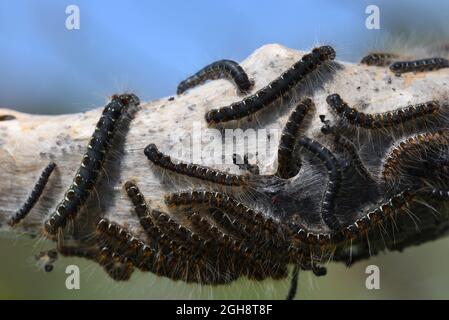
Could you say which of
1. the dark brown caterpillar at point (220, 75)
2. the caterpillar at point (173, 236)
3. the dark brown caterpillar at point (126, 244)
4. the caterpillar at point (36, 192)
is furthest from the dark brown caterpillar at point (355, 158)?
the caterpillar at point (36, 192)

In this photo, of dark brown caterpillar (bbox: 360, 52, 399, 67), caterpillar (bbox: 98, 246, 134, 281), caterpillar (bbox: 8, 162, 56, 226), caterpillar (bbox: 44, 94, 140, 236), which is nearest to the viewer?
caterpillar (bbox: 44, 94, 140, 236)

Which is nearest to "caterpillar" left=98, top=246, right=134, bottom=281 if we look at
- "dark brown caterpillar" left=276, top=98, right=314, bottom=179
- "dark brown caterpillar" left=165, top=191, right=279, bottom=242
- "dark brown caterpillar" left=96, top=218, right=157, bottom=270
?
"dark brown caterpillar" left=96, top=218, right=157, bottom=270

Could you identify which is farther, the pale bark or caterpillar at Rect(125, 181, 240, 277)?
the pale bark

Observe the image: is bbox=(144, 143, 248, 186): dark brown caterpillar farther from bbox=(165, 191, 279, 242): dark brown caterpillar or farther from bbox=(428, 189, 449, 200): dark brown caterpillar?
bbox=(428, 189, 449, 200): dark brown caterpillar

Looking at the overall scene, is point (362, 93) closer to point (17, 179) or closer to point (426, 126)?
point (426, 126)

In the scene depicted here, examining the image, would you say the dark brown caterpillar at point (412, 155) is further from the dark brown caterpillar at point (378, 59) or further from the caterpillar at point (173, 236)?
the caterpillar at point (173, 236)

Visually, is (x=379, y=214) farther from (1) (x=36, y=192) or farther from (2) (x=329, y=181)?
(1) (x=36, y=192)

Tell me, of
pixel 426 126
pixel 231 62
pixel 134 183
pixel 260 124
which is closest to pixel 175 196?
pixel 134 183

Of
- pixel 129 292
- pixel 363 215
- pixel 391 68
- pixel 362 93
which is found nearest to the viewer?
pixel 363 215
